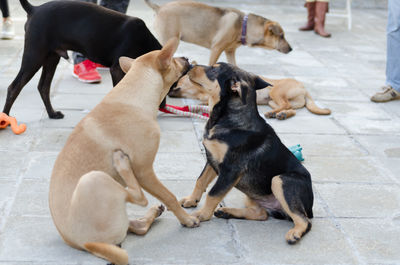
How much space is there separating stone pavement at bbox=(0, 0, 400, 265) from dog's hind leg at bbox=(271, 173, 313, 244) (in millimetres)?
97

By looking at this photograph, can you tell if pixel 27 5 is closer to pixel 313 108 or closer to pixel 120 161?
pixel 120 161

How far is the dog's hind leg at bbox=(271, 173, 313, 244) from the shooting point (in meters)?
3.36

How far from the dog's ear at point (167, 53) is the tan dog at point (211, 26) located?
382 centimetres

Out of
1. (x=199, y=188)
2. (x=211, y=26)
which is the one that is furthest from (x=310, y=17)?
(x=199, y=188)

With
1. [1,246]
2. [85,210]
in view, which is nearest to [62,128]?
[1,246]

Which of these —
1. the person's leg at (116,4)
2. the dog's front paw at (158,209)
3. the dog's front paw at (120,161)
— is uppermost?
the person's leg at (116,4)

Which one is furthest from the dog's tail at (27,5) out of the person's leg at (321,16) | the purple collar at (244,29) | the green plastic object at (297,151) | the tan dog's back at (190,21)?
the person's leg at (321,16)

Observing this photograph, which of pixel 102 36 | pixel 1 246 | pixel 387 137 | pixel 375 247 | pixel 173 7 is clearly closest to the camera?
pixel 1 246

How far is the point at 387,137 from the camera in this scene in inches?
216

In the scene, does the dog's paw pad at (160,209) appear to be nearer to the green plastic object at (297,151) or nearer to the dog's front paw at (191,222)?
the dog's front paw at (191,222)

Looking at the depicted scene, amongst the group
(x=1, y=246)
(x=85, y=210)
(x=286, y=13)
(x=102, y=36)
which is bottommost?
(x=286, y=13)

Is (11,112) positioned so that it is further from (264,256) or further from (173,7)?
(264,256)

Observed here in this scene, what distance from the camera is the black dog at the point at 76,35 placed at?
4.91 metres

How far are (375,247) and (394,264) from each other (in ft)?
0.69
